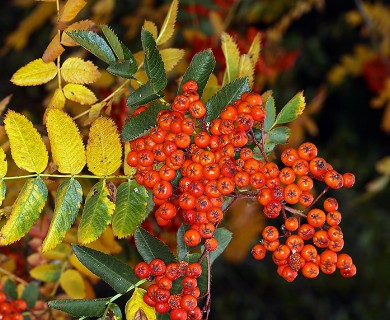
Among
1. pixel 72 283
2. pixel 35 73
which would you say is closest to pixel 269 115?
pixel 35 73

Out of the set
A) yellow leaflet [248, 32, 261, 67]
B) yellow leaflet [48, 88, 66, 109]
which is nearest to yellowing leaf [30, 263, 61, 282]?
yellow leaflet [48, 88, 66, 109]

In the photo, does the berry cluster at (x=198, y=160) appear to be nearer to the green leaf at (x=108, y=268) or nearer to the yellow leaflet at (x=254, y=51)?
the green leaf at (x=108, y=268)

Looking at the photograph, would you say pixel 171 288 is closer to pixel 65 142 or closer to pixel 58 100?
pixel 65 142

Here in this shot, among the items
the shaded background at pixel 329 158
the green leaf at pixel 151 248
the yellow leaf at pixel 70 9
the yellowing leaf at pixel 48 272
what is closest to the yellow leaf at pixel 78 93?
the yellow leaf at pixel 70 9

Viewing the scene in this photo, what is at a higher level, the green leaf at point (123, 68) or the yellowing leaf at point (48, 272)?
the green leaf at point (123, 68)

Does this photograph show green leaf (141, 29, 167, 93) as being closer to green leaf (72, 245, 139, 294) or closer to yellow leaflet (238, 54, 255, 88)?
yellow leaflet (238, 54, 255, 88)
